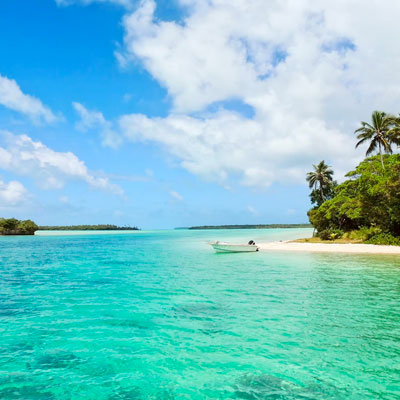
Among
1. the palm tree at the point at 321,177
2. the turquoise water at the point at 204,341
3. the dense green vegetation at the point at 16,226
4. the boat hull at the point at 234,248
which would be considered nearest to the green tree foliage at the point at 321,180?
the palm tree at the point at 321,177

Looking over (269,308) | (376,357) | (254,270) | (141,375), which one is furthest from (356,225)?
(141,375)

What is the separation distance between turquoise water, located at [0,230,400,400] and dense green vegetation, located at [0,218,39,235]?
105183mm

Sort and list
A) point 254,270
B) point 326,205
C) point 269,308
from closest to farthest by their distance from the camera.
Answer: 1. point 269,308
2. point 254,270
3. point 326,205

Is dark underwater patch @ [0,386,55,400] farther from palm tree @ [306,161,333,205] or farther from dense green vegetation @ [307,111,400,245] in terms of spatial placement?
palm tree @ [306,161,333,205]

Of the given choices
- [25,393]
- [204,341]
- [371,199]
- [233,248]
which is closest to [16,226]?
[233,248]

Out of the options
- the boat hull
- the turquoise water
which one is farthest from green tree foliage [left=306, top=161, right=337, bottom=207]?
the turquoise water

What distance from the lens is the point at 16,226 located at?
108 m

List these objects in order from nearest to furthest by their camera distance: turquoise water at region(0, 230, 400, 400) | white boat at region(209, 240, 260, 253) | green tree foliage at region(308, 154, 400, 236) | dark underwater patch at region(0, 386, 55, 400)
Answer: dark underwater patch at region(0, 386, 55, 400) → turquoise water at region(0, 230, 400, 400) → green tree foliage at region(308, 154, 400, 236) → white boat at region(209, 240, 260, 253)

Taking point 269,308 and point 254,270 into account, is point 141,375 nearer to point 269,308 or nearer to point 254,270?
point 269,308

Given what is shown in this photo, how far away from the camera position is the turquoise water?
6336 millimetres

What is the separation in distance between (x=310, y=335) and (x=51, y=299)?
37.7 ft

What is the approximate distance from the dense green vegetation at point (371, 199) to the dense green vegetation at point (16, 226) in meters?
98.3

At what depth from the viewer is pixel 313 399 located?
18.7 feet

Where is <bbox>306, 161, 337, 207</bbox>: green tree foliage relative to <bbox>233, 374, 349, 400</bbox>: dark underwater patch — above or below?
above
